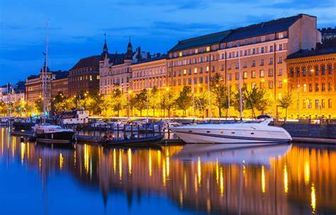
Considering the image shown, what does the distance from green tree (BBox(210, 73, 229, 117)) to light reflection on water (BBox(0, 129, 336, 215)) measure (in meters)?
49.2

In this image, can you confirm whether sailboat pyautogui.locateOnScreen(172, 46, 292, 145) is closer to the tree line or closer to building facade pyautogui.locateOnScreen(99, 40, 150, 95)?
the tree line

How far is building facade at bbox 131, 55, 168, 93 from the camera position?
155 m

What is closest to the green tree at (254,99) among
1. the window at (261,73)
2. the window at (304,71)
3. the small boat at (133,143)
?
the window at (304,71)

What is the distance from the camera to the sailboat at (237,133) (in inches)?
2790

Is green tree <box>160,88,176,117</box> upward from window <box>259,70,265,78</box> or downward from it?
downward

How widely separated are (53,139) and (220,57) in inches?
2325

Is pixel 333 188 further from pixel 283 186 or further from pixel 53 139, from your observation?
pixel 53 139

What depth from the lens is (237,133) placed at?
233 feet

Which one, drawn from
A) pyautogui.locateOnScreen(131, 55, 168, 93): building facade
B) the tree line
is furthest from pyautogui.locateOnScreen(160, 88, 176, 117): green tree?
pyautogui.locateOnScreen(131, 55, 168, 93): building facade

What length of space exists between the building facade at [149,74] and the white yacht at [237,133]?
81.9 meters


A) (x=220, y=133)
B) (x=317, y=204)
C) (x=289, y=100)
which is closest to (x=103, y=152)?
(x=220, y=133)

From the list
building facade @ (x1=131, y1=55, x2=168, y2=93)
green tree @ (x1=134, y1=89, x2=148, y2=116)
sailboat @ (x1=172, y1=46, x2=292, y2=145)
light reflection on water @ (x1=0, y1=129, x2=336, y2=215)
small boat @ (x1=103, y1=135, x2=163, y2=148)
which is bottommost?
light reflection on water @ (x1=0, y1=129, x2=336, y2=215)

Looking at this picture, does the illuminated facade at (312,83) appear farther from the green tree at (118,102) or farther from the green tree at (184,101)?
the green tree at (118,102)

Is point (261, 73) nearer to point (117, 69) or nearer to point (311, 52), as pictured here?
point (311, 52)
